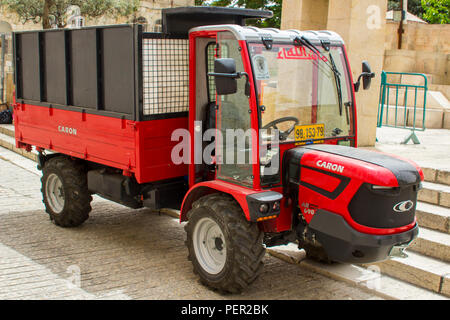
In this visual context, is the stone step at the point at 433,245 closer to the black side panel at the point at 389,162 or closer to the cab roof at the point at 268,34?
the black side panel at the point at 389,162

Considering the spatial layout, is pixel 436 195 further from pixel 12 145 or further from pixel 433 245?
pixel 12 145

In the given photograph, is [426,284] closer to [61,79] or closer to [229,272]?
[229,272]

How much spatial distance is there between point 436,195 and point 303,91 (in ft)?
8.28

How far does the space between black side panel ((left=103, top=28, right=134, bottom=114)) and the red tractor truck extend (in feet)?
0.07

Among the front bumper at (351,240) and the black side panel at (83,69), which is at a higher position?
the black side panel at (83,69)

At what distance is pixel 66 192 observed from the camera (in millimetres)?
7027

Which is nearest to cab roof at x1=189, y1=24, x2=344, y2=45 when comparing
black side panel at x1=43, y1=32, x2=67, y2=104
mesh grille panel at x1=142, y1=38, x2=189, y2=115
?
mesh grille panel at x1=142, y1=38, x2=189, y2=115

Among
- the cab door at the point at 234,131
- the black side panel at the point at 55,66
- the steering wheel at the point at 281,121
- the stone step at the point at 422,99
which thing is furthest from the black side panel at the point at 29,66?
the stone step at the point at 422,99

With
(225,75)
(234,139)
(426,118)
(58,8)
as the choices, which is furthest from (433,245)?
(58,8)

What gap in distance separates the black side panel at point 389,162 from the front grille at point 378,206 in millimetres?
88

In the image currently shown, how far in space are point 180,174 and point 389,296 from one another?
2.58 meters

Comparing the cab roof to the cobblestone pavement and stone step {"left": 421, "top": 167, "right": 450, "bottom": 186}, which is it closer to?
the cobblestone pavement

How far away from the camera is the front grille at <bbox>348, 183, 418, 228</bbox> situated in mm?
4426

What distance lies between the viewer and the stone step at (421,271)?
5.28m
